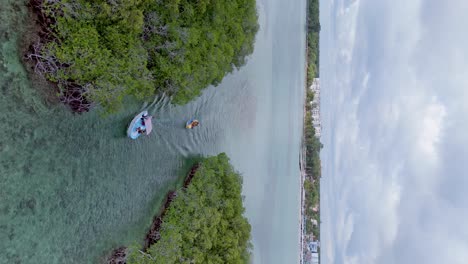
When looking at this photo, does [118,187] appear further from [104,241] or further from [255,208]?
[255,208]

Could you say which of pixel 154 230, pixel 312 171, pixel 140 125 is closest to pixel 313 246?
pixel 312 171

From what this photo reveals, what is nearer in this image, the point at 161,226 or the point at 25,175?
the point at 25,175

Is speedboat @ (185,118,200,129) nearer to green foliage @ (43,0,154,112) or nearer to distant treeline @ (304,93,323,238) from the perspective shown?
green foliage @ (43,0,154,112)

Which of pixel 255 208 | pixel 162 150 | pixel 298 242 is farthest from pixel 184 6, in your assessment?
pixel 298 242

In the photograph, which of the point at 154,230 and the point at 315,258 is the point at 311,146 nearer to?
the point at 315,258

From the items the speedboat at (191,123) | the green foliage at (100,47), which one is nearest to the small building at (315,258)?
the speedboat at (191,123)

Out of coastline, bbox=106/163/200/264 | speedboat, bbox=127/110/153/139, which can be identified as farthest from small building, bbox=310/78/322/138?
speedboat, bbox=127/110/153/139
